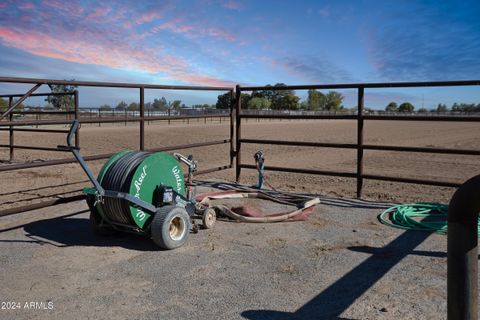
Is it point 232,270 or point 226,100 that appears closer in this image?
point 232,270

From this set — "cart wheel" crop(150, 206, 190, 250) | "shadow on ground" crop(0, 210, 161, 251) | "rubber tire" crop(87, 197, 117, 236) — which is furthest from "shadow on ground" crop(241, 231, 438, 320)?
"rubber tire" crop(87, 197, 117, 236)

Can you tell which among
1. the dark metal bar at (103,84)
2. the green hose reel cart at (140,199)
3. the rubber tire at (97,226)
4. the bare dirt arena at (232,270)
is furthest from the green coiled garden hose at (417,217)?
the dark metal bar at (103,84)

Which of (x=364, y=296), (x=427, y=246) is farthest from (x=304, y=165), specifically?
(x=364, y=296)

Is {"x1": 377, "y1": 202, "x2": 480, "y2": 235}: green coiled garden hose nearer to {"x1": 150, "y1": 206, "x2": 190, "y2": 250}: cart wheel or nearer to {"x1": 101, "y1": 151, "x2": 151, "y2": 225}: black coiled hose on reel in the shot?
{"x1": 150, "y1": 206, "x2": 190, "y2": 250}: cart wheel

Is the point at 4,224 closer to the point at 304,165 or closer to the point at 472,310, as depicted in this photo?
the point at 472,310

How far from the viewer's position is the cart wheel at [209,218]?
5129 millimetres

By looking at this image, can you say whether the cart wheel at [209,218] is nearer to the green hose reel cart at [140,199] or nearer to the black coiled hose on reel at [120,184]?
the green hose reel cart at [140,199]

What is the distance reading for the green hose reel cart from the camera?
442 cm

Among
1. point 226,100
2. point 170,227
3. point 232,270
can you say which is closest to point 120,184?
point 170,227

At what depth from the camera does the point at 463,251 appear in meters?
2.05

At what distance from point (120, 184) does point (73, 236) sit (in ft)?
3.02

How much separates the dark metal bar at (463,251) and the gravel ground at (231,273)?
1.04 meters

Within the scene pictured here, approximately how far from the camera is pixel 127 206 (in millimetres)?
4426

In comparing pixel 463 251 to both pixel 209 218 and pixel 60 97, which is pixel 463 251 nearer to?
pixel 209 218
